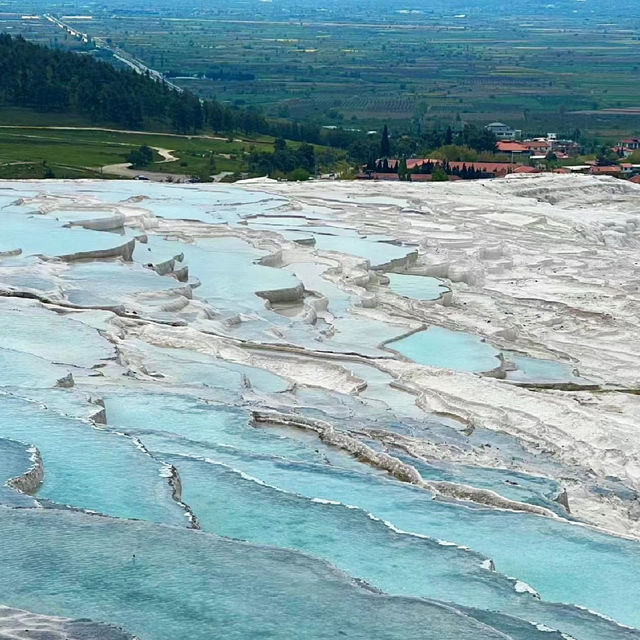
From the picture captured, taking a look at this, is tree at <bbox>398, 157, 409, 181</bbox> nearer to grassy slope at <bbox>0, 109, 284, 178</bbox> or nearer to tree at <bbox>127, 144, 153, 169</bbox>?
grassy slope at <bbox>0, 109, 284, 178</bbox>

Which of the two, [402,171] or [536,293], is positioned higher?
[536,293]

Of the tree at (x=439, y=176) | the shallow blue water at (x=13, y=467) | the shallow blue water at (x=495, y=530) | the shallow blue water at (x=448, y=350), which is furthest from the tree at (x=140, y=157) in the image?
the shallow blue water at (x=13, y=467)

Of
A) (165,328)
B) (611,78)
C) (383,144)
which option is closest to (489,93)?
(611,78)

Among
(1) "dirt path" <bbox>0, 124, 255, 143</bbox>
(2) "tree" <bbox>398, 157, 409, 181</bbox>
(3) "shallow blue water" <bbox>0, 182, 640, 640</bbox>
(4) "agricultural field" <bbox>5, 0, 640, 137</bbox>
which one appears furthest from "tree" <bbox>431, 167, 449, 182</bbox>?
(4) "agricultural field" <bbox>5, 0, 640, 137</bbox>

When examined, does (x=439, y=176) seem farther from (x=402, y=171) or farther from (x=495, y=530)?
(x=495, y=530)

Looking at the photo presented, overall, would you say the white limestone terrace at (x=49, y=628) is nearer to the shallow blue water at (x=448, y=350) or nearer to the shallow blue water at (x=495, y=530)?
the shallow blue water at (x=495, y=530)

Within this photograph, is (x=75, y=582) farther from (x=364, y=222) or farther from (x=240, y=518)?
(x=364, y=222)

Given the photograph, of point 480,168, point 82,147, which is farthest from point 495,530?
point 82,147
